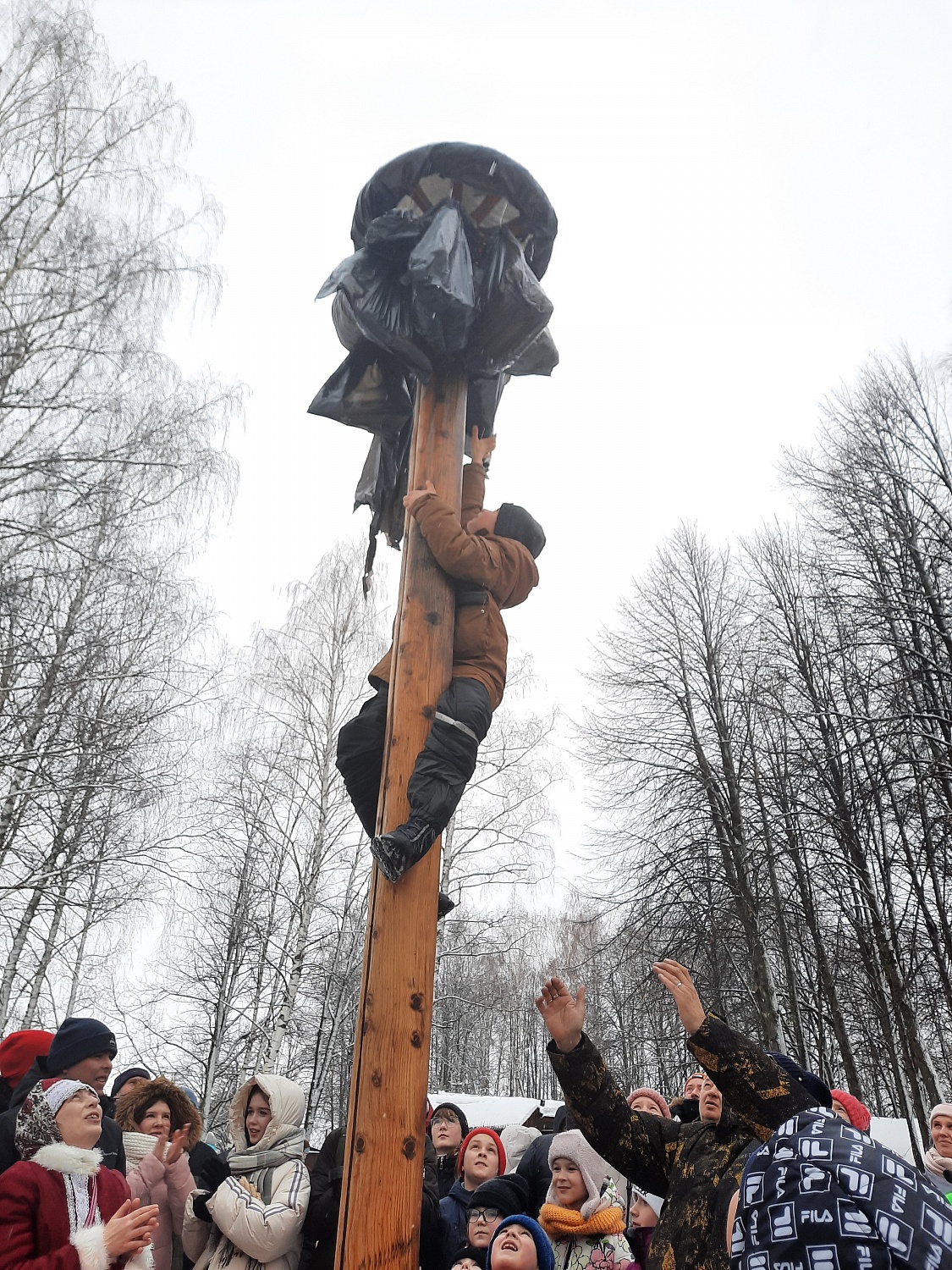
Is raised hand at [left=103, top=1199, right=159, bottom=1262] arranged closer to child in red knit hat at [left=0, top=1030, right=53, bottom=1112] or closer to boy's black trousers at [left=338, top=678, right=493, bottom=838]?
boy's black trousers at [left=338, top=678, right=493, bottom=838]

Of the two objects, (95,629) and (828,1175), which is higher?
(95,629)

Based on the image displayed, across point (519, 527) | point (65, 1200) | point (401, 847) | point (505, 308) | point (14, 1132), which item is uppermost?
point (505, 308)

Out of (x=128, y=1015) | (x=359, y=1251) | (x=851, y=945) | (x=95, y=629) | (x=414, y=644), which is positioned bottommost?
(x=359, y=1251)

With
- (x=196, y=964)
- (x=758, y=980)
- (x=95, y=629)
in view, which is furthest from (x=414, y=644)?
(x=196, y=964)

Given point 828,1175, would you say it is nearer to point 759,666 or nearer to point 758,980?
point 758,980

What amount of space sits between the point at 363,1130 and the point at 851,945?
50.8ft

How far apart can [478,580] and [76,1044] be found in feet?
8.05

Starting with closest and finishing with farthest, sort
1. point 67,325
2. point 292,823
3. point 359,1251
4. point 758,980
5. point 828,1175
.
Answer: point 828,1175 → point 359,1251 → point 67,325 → point 758,980 → point 292,823

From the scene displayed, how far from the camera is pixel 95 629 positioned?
40.7 ft

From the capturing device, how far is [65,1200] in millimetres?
2754

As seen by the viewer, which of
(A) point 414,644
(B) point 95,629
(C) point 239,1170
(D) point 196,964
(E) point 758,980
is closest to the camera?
(A) point 414,644

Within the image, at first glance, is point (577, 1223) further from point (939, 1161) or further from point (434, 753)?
point (939, 1161)

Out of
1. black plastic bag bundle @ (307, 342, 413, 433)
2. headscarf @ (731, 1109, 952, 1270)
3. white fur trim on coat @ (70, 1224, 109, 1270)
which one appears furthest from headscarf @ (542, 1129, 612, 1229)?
black plastic bag bundle @ (307, 342, 413, 433)

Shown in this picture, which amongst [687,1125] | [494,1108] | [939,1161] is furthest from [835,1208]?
A: [494,1108]
